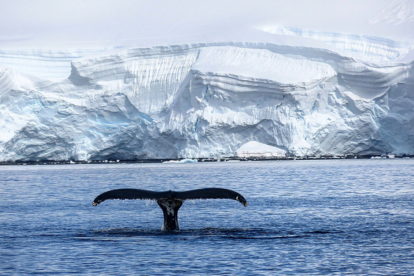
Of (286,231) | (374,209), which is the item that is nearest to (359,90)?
(374,209)

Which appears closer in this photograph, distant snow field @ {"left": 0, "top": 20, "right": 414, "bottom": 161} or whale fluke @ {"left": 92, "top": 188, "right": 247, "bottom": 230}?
whale fluke @ {"left": 92, "top": 188, "right": 247, "bottom": 230}

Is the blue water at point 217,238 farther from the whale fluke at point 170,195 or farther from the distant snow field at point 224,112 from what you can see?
the distant snow field at point 224,112

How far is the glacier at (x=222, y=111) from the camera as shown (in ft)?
260

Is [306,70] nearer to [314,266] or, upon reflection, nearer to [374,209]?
[374,209]

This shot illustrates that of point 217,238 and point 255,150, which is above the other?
point 255,150

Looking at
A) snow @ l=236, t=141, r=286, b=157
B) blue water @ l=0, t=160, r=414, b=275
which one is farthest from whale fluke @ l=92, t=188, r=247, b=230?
snow @ l=236, t=141, r=286, b=157

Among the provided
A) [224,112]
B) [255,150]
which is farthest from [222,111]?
[255,150]

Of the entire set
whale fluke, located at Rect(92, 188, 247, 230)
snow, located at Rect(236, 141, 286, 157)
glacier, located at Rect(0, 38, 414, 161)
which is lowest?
whale fluke, located at Rect(92, 188, 247, 230)

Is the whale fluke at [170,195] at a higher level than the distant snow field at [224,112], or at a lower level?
lower

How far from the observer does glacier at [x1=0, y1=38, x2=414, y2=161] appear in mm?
79312

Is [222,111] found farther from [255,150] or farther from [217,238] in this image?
[217,238]

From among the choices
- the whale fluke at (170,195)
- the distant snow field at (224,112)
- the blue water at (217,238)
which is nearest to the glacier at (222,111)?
the distant snow field at (224,112)

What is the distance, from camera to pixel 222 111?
8112cm

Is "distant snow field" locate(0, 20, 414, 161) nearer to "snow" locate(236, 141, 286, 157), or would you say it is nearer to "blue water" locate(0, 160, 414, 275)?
"snow" locate(236, 141, 286, 157)
